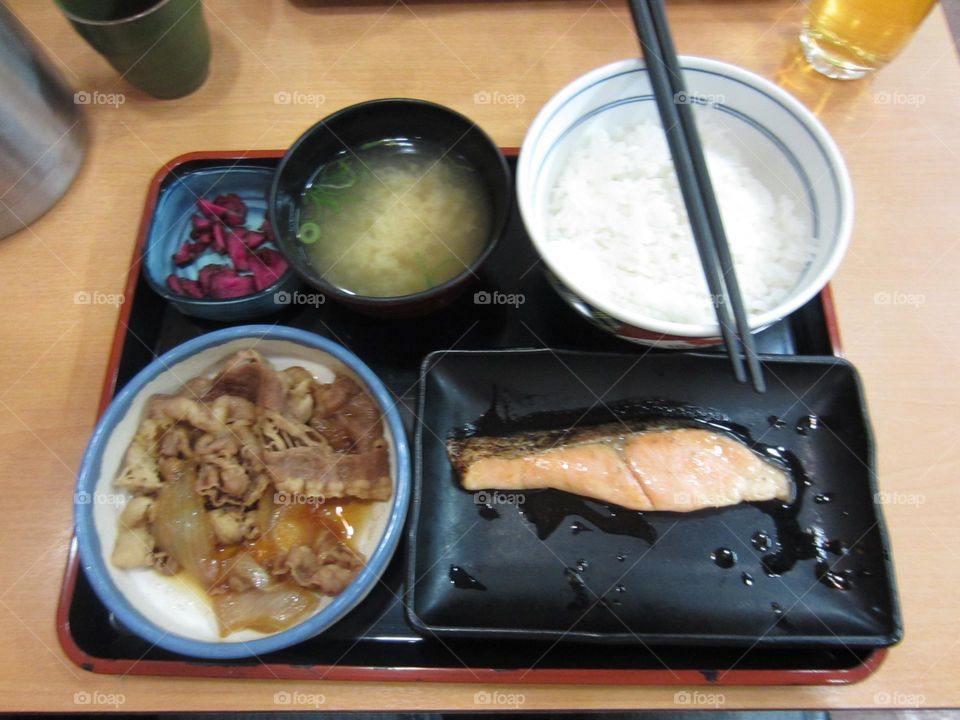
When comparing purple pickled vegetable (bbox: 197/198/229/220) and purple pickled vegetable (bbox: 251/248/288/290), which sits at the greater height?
purple pickled vegetable (bbox: 197/198/229/220)

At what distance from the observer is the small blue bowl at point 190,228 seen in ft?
4.96

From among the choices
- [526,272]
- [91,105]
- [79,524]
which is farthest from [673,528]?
[91,105]

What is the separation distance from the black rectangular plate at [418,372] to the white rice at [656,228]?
0.56 ft

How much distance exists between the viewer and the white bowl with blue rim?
3.91ft

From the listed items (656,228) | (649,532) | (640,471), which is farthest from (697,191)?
(649,532)

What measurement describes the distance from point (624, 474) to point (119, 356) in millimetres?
1229

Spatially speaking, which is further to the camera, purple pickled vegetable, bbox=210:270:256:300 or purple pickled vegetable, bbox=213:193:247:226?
purple pickled vegetable, bbox=213:193:247:226

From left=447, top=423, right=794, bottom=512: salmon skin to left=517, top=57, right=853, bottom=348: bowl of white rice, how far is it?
267 mm

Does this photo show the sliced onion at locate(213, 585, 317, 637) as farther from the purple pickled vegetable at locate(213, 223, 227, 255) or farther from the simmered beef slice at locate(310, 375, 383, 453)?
the purple pickled vegetable at locate(213, 223, 227, 255)

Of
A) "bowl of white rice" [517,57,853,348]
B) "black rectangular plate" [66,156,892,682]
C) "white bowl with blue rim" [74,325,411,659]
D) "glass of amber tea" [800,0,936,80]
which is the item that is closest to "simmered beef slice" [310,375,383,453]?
"white bowl with blue rim" [74,325,411,659]

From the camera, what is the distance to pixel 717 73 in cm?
142

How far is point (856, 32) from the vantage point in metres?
1.78

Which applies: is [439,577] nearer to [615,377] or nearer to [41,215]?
[615,377]

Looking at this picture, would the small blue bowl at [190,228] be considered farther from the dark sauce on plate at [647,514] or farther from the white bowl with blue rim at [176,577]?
the dark sauce on plate at [647,514]
